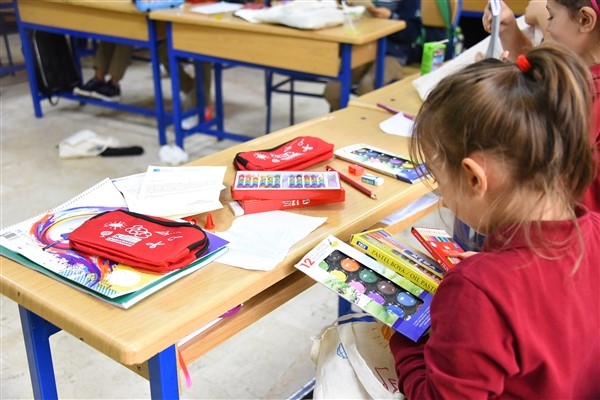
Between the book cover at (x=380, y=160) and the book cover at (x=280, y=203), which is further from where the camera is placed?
the book cover at (x=380, y=160)

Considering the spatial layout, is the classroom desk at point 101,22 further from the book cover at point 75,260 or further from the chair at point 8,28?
the book cover at point 75,260

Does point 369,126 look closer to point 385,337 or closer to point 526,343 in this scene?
point 385,337

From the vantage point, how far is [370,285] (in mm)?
1038

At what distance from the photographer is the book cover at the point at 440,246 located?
1117mm

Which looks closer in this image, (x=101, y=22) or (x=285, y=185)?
(x=285, y=185)

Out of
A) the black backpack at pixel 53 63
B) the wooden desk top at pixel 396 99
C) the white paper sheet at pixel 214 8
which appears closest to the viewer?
the wooden desk top at pixel 396 99

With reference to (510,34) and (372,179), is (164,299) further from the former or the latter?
(510,34)

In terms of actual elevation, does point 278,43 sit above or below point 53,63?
above

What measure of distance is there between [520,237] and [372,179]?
23.7 inches

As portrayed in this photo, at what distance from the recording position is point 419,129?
2.75 ft

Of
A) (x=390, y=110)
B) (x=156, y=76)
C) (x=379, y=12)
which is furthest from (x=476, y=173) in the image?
(x=156, y=76)

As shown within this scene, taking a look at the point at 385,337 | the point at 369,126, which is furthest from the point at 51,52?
the point at 385,337

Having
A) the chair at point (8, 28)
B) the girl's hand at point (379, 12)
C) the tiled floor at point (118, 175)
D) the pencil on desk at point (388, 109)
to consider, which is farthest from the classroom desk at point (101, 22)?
the pencil on desk at point (388, 109)

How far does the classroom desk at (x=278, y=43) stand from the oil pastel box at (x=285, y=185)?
59.4 inches
